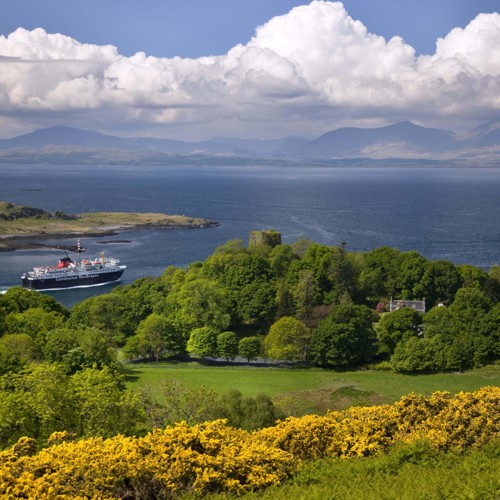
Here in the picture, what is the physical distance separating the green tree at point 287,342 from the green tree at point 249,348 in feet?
1.93

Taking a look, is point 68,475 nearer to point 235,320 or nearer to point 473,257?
point 235,320

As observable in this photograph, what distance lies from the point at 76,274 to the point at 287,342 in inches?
1808

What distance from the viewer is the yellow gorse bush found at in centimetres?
1180

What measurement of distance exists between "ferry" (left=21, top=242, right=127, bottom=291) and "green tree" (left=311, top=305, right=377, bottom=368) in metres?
45.2

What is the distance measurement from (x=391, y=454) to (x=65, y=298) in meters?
64.2

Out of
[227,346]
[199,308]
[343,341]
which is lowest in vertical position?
[227,346]

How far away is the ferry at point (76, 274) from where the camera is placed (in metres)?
76.8

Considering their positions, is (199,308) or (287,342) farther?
(199,308)

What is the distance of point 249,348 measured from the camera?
134 feet

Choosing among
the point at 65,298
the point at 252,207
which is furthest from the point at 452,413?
the point at 252,207

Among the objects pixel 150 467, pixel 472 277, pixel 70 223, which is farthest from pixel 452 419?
pixel 70 223

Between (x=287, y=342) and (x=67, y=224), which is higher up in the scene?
(x=67, y=224)

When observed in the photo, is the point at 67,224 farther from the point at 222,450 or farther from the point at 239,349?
the point at 222,450

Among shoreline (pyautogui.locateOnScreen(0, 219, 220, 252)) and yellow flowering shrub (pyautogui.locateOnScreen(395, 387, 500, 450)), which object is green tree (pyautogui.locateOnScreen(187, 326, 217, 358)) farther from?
shoreline (pyautogui.locateOnScreen(0, 219, 220, 252))
